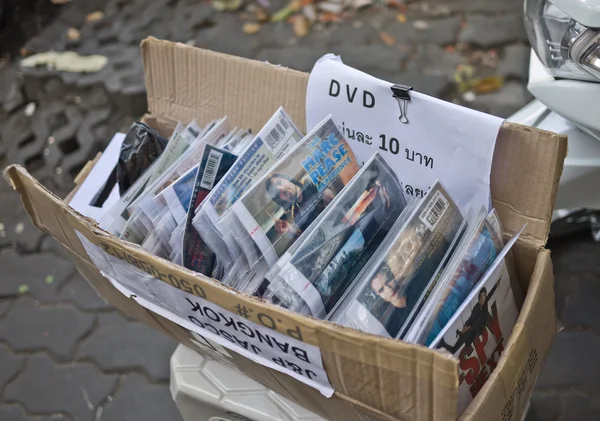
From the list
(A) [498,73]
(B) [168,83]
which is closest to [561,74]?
(B) [168,83]

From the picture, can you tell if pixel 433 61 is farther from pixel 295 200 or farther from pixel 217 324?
pixel 217 324

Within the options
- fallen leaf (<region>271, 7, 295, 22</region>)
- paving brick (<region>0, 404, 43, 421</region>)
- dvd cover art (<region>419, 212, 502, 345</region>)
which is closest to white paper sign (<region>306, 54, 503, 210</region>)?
dvd cover art (<region>419, 212, 502, 345</region>)

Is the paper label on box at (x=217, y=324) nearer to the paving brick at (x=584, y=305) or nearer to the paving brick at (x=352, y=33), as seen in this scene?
the paving brick at (x=584, y=305)

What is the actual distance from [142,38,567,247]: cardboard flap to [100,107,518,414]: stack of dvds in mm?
63

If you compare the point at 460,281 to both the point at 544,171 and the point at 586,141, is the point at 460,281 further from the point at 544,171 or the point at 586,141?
the point at 586,141

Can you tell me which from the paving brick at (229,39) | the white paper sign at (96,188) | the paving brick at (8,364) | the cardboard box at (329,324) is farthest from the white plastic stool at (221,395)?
the paving brick at (229,39)

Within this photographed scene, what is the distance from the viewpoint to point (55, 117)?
87.6 inches

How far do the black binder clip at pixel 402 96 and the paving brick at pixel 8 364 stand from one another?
134 cm

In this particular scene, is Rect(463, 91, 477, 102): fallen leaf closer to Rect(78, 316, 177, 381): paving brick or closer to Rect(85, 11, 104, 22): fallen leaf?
Rect(78, 316, 177, 381): paving brick

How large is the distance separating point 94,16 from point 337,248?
2.27 metres

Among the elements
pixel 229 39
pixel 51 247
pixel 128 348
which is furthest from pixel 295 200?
pixel 229 39

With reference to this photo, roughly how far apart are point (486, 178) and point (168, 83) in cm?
69

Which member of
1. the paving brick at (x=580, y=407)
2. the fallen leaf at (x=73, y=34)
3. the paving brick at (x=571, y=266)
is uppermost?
the fallen leaf at (x=73, y=34)

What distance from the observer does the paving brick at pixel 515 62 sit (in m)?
1.99
